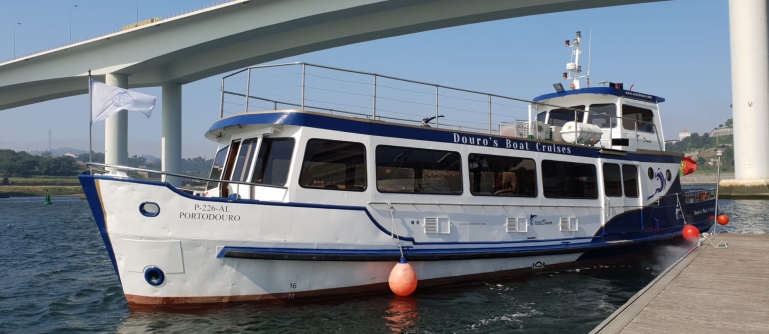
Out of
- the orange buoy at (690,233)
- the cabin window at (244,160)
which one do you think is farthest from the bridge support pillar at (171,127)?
the orange buoy at (690,233)

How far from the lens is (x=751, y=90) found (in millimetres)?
32281

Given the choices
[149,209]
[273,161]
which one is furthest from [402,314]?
[149,209]

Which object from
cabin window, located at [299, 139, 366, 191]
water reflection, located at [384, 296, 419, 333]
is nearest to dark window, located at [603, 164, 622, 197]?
water reflection, located at [384, 296, 419, 333]

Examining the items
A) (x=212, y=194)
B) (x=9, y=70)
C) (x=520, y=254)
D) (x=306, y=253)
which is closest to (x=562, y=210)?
(x=520, y=254)

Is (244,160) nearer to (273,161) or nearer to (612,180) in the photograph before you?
(273,161)

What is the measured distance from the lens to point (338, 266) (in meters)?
7.82

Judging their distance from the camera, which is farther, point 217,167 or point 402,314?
point 217,167

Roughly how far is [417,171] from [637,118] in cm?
715

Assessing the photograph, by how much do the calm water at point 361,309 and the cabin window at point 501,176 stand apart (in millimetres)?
1597

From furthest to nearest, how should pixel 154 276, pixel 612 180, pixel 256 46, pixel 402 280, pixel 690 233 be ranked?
1. pixel 256 46
2. pixel 690 233
3. pixel 612 180
4. pixel 402 280
5. pixel 154 276

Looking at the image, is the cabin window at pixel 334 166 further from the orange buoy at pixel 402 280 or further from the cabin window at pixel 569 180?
the cabin window at pixel 569 180

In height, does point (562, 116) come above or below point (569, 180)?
above

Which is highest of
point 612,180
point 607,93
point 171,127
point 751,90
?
Result: point 751,90

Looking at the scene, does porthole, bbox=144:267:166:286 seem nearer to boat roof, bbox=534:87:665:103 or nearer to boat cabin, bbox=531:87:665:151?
boat cabin, bbox=531:87:665:151
